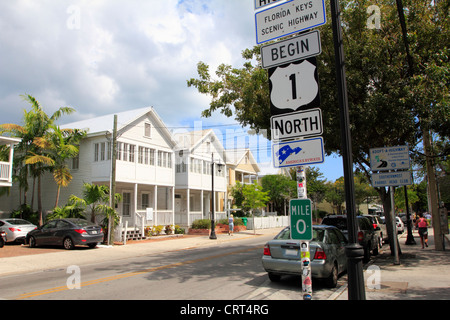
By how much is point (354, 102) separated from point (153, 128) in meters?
18.9

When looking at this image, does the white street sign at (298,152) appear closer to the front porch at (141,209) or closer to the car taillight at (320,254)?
the car taillight at (320,254)

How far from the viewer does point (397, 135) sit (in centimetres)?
1209

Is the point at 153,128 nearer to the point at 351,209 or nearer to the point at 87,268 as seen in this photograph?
the point at 87,268

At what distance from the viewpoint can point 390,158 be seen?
1094 cm

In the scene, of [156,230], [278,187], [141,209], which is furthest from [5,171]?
[278,187]

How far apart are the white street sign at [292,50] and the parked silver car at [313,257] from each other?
5.13 metres

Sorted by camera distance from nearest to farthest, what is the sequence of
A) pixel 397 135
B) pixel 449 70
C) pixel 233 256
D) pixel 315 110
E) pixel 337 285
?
1. pixel 315 110
2. pixel 337 285
3. pixel 449 70
4. pixel 397 135
5. pixel 233 256

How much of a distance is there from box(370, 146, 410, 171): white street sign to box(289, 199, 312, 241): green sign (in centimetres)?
790

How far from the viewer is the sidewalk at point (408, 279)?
24.1 feet

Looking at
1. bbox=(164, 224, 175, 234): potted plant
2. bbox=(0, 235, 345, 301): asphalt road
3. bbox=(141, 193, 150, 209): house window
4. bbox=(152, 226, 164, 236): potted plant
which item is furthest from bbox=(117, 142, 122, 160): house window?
bbox=(0, 235, 345, 301): asphalt road

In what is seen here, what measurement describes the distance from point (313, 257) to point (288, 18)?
5720mm

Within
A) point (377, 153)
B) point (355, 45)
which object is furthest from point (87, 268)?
point (355, 45)

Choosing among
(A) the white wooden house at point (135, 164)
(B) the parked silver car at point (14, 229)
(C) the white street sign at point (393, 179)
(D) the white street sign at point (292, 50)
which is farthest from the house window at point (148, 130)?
(D) the white street sign at point (292, 50)

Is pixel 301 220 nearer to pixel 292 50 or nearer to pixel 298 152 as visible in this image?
pixel 298 152
